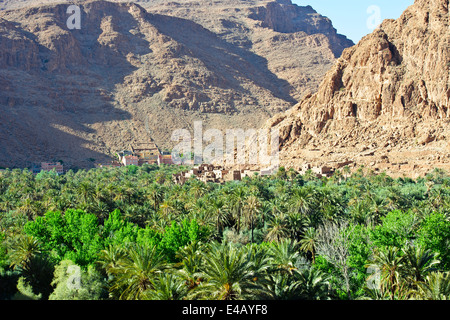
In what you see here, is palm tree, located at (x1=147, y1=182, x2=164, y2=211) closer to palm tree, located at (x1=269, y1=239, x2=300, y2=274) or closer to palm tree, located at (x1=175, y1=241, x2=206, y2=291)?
palm tree, located at (x1=175, y1=241, x2=206, y2=291)

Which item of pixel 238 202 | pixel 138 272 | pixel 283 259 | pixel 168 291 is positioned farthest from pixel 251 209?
pixel 168 291

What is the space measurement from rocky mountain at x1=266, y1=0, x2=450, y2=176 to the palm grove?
3697cm

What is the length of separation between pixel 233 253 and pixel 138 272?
442 centimetres

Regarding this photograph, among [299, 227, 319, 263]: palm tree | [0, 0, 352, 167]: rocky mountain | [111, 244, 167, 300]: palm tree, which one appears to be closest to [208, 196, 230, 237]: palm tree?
[299, 227, 319, 263]: palm tree

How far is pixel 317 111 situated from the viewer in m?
96.8

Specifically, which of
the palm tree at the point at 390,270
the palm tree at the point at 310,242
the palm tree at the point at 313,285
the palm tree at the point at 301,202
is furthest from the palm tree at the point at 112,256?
the palm tree at the point at 301,202

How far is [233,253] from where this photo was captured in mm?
16250

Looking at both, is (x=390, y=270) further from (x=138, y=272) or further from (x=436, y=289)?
(x=138, y=272)

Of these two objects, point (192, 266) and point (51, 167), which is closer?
point (192, 266)

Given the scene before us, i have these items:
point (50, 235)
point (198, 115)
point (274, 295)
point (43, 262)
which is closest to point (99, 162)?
point (198, 115)

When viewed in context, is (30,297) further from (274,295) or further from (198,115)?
(198,115)

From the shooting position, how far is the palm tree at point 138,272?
58.5ft

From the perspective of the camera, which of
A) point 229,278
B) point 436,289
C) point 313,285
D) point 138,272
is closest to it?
point 436,289

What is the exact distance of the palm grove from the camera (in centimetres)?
1673
